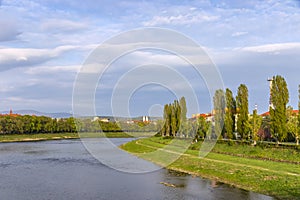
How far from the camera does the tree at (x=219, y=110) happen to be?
57.2 m

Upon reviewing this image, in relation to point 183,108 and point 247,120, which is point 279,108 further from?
point 183,108

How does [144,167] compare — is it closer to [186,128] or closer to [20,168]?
[20,168]

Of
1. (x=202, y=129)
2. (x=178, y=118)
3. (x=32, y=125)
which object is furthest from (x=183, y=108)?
(x=32, y=125)

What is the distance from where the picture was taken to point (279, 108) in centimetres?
4312

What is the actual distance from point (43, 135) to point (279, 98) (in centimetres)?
9050

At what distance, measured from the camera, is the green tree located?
162 feet

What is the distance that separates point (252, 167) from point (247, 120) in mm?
16356

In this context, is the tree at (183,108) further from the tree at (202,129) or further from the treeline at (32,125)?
the treeline at (32,125)

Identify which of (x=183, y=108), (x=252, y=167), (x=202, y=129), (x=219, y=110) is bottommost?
(x=252, y=167)

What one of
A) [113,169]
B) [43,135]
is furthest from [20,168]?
[43,135]

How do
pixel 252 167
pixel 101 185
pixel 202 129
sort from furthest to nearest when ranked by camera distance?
1. pixel 202 129
2. pixel 252 167
3. pixel 101 185

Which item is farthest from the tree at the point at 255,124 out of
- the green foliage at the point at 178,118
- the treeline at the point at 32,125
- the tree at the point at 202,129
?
the treeline at the point at 32,125

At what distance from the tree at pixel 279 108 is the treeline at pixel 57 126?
72.2 m

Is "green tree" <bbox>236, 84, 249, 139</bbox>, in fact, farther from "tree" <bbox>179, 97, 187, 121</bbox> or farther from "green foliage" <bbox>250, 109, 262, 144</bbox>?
"tree" <bbox>179, 97, 187, 121</bbox>
